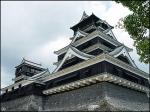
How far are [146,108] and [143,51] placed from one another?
15176mm

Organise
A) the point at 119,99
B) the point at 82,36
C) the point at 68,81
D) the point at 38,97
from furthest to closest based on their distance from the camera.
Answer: the point at 82,36 < the point at 38,97 < the point at 68,81 < the point at 119,99

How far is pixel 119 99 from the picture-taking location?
59.7 feet

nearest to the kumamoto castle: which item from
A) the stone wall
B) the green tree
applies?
the stone wall

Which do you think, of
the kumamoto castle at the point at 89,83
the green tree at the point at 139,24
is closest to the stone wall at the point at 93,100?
the kumamoto castle at the point at 89,83

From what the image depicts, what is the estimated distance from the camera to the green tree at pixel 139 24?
7562 millimetres

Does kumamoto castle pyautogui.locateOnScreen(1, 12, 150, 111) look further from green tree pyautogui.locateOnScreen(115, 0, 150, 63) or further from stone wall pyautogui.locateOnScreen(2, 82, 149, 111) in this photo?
green tree pyautogui.locateOnScreen(115, 0, 150, 63)

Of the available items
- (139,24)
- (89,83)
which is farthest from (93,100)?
(139,24)

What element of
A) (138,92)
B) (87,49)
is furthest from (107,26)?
(138,92)

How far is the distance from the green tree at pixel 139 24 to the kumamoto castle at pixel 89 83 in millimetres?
9472

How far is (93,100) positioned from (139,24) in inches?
440

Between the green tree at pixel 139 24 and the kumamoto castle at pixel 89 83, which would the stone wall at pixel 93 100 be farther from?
the green tree at pixel 139 24

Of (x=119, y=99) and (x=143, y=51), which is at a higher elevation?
(x=143, y=51)

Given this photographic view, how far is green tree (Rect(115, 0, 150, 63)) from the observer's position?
298 inches

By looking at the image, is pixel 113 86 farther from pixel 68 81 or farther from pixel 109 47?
pixel 109 47
